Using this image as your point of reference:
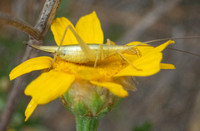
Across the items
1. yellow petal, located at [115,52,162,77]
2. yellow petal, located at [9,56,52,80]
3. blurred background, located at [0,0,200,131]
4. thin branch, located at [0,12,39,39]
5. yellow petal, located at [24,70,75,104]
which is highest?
thin branch, located at [0,12,39,39]

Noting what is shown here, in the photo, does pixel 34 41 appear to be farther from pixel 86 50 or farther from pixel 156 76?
pixel 156 76

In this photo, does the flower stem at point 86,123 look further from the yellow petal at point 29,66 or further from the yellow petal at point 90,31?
the yellow petal at point 90,31

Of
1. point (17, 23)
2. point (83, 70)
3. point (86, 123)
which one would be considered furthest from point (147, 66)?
point (17, 23)

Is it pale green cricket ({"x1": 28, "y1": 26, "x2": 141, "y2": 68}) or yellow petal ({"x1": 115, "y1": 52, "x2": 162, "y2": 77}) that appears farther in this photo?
pale green cricket ({"x1": 28, "y1": 26, "x2": 141, "y2": 68})

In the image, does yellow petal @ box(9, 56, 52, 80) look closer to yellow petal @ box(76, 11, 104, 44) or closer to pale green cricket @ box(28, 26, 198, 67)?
pale green cricket @ box(28, 26, 198, 67)

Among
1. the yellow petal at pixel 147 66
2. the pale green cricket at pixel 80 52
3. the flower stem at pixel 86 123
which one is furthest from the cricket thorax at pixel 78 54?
the flower stem at pixel 86 123

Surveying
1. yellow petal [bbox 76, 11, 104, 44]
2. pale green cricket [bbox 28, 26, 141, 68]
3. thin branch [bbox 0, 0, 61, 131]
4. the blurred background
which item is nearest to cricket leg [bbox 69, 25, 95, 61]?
pale green cricket [bbox 28, 26, 141, 68]
